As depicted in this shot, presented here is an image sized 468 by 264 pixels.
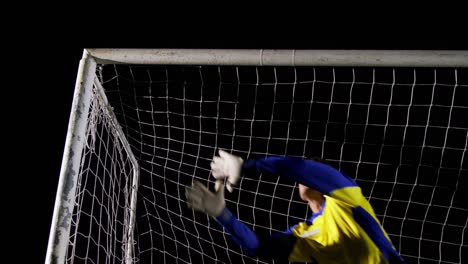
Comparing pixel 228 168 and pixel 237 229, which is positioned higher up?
pixel 228 168

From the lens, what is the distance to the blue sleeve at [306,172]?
139 centimetres

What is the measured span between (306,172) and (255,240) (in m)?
0.37

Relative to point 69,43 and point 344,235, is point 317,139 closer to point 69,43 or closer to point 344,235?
point 344,235

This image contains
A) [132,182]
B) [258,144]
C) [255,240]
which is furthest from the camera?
[258,144]

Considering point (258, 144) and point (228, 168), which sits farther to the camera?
point (258, 144)

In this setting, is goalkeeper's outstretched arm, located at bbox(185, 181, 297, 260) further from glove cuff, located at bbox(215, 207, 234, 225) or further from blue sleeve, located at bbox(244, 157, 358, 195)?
blue sleeve, located at bbox(244, 157, 358, 195)

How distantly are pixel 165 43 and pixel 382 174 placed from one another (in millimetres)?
1659

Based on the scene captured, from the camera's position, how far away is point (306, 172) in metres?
1.40

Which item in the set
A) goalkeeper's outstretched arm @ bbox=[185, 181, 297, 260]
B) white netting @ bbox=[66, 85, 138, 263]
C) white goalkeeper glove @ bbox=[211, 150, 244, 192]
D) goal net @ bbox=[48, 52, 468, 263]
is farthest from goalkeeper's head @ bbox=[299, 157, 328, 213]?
white netting @ bbox=[66, 85, 138, 263]

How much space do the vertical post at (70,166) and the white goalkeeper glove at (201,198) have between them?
0.35 meters

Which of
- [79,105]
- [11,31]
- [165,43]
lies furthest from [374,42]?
[11,31]

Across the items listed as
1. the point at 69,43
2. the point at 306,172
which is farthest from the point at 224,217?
the point at 69,43

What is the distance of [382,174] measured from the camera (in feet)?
9.25

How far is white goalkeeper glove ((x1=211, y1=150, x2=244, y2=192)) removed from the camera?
4.60 ft
